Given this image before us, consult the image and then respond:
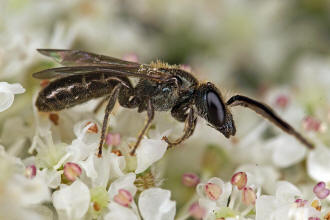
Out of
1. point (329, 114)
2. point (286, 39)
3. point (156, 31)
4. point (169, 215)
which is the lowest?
point (169, 215)

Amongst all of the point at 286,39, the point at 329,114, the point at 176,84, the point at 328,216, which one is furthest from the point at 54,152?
the point at 286,39

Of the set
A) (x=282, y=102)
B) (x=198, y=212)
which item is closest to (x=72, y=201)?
(x=198, y=212)

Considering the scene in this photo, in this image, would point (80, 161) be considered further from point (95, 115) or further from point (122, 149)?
point (95, 115)

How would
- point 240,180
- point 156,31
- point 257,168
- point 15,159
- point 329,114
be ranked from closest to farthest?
point 15,159 → point 240,180 → point 257,168 → point 329,114 → point 156,31

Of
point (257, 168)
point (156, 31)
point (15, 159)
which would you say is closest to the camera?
point (15, 159)

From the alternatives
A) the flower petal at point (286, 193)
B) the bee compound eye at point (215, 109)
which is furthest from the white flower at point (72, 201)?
the flower petal at point (286, 193)

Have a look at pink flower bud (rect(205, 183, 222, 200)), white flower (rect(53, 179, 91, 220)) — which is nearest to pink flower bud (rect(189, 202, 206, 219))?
pink flower bud (rect(205, 183, 222, 200))

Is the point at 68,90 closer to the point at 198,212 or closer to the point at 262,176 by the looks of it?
the point at 198,212
